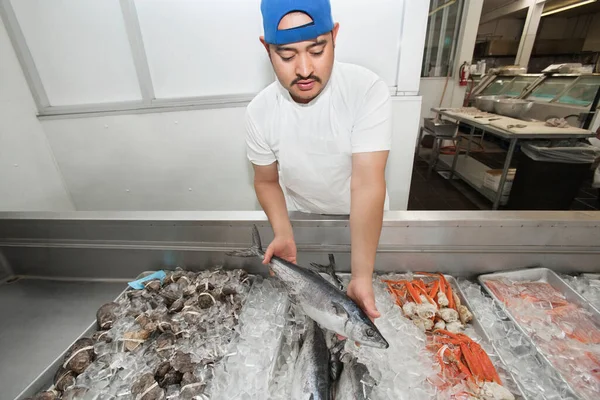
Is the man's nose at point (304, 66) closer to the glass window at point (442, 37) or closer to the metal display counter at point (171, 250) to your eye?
the metal display counter at point (171, 250)

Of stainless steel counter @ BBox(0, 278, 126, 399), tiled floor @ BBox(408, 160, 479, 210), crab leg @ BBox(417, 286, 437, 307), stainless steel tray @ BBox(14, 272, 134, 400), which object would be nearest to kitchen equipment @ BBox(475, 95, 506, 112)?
tiled floor @ BBox(408, 160, 479, 210)

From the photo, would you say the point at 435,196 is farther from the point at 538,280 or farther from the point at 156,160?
the point at 156,160

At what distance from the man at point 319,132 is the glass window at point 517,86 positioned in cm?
743

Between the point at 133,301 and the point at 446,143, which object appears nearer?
the point at 133,301

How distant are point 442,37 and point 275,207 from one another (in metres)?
9.42

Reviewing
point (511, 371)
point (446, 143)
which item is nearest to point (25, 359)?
point (511, 371)

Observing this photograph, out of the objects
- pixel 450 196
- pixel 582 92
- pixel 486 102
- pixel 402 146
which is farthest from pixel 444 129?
pixel 402 146

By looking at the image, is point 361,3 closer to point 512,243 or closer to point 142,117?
point 512,243

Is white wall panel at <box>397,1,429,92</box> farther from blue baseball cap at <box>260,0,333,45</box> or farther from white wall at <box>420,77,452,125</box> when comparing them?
white wall at <box>420,77,452,125</box>

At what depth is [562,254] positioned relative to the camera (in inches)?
64.7

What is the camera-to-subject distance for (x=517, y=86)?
22.8ft

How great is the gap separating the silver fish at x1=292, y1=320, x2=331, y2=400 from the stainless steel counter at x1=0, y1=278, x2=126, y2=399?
1212 millimetres

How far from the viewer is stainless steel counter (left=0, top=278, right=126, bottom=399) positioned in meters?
1.45

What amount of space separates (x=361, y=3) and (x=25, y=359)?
3383mm
